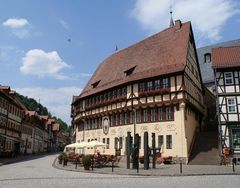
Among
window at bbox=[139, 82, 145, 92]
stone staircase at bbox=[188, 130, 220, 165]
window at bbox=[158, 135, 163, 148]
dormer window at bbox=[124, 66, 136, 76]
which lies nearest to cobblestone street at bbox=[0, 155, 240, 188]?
stone staircase at bbox=[188, 130, 220, 165]

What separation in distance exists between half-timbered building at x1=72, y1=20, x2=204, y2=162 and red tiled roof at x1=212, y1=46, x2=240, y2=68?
10.1 feet

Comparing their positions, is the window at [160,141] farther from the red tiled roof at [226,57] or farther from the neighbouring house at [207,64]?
the neighbouring house at [207,64]

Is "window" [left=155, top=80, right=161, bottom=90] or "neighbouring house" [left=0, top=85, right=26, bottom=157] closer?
"window" [left=155, top=80, right=161, bottom=90]

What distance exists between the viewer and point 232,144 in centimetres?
2945

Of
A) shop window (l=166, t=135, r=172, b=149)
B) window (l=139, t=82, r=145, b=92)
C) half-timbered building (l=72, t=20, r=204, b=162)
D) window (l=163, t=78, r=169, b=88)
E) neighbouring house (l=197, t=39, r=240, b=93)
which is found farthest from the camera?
neighbouring house (l=197, t=39, r=240, b=93)

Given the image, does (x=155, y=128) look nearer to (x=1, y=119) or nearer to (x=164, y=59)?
(x=164, y=59)

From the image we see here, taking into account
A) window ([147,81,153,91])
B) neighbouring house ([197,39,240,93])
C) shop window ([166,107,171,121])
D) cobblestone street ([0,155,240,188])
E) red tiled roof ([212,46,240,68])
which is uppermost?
neighbouring house ([197,39,240,93])

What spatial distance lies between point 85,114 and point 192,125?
56.6ft

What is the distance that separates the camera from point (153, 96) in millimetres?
33500

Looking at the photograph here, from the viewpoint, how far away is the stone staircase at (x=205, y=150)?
95.0 ft

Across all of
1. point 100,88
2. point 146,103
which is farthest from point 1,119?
point 146,103

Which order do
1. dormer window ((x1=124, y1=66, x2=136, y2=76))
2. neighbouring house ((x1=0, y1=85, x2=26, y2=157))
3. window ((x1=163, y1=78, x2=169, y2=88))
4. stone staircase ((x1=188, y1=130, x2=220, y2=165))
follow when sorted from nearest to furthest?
stone staircase ((x1=188, y1=130, x2=220, y2=165))
window ((x1=163, y1=78, x2=169, y2=88))
dormer window ((x1=124, y1=66, x2=136, y2=76))
neighbouring house ((x1=0, y1=85, x2=26, y2=157))

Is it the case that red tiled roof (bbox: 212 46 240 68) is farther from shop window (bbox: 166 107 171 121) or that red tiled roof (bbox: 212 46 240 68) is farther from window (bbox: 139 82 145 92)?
window (bbox: 139 82 145 92)

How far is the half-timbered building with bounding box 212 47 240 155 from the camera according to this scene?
29.6 m
